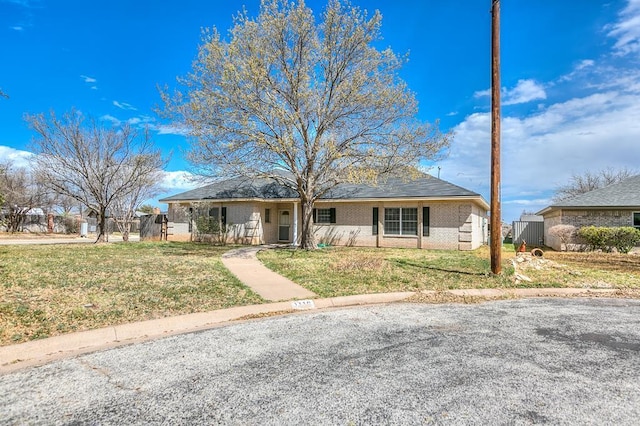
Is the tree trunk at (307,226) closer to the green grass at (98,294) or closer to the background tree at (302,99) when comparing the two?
the background tree at (302,99)

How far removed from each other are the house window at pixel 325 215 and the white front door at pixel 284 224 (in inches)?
80.9

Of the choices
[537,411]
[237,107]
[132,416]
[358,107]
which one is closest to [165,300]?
[132,416]

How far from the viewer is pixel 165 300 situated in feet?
21.9

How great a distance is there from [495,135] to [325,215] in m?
12.1

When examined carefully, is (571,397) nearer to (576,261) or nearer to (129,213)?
(576,261)

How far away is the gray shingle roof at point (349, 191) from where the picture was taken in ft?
59.6

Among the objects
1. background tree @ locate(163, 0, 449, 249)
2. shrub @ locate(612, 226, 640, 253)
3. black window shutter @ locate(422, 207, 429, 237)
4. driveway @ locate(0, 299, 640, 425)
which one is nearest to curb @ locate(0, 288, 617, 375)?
driveway @ locate(0, 299, 640, 425)

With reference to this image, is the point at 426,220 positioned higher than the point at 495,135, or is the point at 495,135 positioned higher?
the point at 495,135

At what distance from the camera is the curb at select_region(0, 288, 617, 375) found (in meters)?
4.27

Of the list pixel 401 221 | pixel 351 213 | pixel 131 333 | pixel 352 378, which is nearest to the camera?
pixel 352 378

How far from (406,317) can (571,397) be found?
298cm

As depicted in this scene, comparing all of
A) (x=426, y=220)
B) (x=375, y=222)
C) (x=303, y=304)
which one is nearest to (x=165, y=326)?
(x=303, y=304)

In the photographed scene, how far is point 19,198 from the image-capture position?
31.0 meters

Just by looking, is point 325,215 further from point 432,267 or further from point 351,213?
point 432,267
